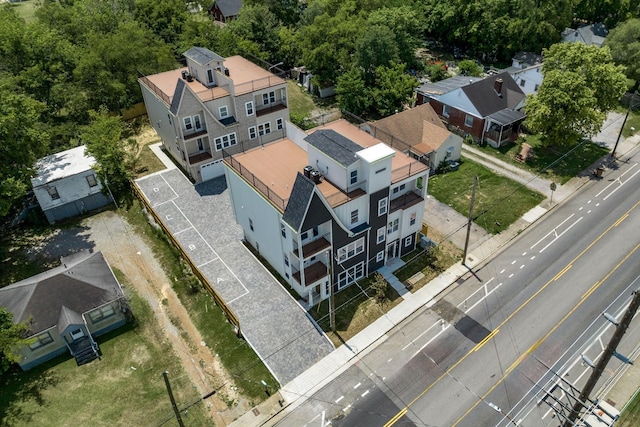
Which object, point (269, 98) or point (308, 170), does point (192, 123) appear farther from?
point (308, 170)

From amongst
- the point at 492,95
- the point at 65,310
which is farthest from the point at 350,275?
the point at 492,95

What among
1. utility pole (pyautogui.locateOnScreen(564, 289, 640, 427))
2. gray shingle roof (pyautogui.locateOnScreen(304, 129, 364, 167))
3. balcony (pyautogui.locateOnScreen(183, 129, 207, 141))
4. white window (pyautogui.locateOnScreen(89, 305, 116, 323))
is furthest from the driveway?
utility pole (pyautogui.locateOnScreen(564, 289, 640, 427))

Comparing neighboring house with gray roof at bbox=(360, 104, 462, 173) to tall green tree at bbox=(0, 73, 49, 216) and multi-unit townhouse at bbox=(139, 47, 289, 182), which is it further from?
tall green tree at bbox=(0, 73, 49, 216)

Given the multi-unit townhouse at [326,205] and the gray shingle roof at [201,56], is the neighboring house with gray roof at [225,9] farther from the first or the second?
the multi-unit townhouse at [326,205]

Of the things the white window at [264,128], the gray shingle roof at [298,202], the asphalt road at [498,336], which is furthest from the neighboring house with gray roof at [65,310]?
the white window at [264,128]

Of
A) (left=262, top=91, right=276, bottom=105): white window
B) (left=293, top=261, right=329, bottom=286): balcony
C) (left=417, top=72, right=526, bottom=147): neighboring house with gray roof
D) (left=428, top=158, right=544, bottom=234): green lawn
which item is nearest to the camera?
(left=293, top=261, right=329, bottom=286): balcony

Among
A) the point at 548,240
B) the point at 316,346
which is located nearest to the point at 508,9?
the point at 548,240

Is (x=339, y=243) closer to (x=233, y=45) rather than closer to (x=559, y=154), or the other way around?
(x=559, y=154)
